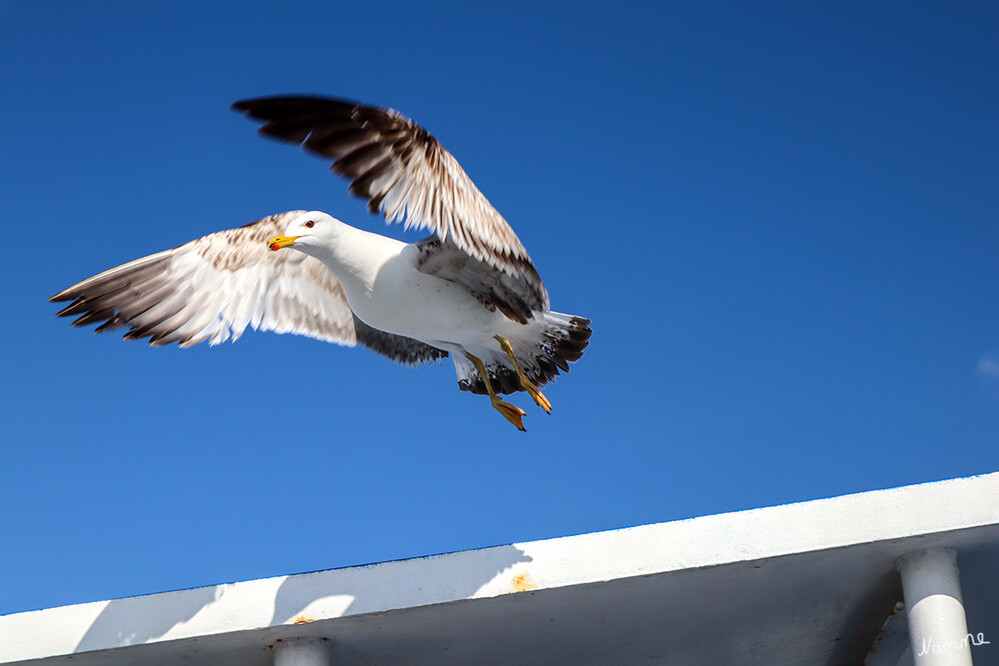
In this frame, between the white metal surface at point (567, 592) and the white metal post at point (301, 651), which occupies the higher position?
the white metal surface at point (567, 592)

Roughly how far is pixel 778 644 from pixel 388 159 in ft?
9.89

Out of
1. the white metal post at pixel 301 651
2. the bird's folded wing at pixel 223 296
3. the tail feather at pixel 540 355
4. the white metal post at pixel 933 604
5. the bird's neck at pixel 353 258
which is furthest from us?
the tail feather at pixel 540 355

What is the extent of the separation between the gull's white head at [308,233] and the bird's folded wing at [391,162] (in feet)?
3.48

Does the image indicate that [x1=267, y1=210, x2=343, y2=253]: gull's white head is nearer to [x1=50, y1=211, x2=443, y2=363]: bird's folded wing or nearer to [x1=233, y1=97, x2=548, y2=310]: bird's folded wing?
[x1=50, y1=211, x2=443, y2=363]: bird's folded wing

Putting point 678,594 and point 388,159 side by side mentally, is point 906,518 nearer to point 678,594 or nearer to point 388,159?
point 678,594

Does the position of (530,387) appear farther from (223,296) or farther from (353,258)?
(223,296)

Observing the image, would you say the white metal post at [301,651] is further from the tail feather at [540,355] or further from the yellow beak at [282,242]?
the tail feather at [540,355]

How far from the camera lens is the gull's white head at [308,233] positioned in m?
5.16

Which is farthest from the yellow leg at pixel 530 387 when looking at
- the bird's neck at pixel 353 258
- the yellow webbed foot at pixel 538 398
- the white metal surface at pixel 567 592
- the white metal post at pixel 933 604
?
the white metal post at pixel 933 604

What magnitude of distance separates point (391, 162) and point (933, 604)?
9.36ft

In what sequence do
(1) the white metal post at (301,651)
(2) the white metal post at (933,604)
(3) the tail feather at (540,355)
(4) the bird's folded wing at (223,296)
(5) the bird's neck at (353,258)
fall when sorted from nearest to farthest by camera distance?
(2) the white metal post at (933,604)
(1) the white metal post at (301,651)
(5) the bird's neck at (353,258)
(4) the bird's folded wing at (223,296)
(3) the tail feather at (540,355)

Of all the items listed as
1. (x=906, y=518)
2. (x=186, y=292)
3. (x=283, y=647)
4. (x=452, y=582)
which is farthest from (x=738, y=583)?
(x=186, y=292)

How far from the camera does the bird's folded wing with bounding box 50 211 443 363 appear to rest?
5.70 m

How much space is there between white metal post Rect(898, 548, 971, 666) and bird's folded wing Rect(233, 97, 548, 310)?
2.23 meters
